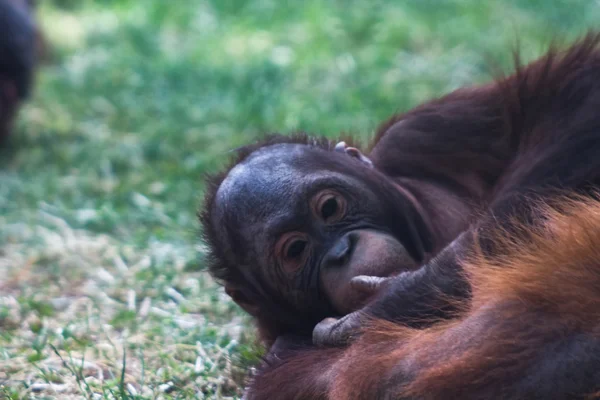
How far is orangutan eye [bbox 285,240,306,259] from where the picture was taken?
2.31 meters

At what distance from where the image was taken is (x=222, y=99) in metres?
5.50

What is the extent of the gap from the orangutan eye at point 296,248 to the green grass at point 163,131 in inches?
15.5

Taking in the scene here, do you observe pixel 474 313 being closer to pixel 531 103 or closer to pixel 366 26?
pixel 531 103

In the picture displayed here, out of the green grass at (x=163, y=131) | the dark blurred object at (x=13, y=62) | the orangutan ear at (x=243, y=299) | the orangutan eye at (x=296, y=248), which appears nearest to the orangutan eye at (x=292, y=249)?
the orangutan eye at (x=296, y=248)

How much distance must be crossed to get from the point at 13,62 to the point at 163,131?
1175 millimetres

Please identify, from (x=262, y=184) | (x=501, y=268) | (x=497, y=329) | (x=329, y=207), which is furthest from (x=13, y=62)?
(x=497, y=329)

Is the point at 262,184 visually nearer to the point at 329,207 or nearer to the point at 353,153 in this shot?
the point at 329,207

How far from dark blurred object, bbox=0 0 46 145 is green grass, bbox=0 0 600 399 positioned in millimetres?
184

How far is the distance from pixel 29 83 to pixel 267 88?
5.02 ft

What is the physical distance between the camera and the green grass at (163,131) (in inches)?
105

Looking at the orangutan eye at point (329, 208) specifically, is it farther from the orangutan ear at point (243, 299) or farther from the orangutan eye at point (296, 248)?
the orangutan ear at point (243, 299)

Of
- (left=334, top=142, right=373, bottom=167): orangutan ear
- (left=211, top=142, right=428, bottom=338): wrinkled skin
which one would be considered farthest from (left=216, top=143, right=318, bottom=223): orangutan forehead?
(left=334, top=142, right=373, bottom=167): orangutan ear

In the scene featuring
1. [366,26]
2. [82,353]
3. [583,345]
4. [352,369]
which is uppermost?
[366,26]

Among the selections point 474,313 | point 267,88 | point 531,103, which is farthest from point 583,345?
point 267,88
